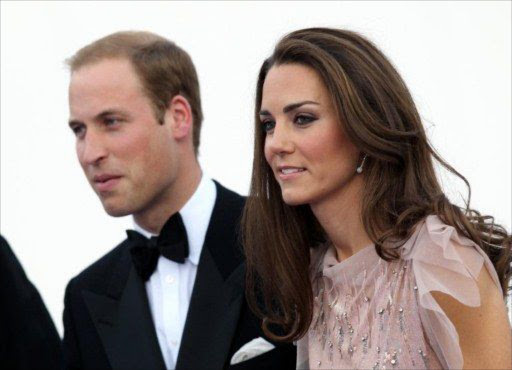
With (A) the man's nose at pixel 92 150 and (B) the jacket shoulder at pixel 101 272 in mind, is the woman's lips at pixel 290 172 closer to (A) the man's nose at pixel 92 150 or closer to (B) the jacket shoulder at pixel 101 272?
(A) the man's nose at pixel 92 150

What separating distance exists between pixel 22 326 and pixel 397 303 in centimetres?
97

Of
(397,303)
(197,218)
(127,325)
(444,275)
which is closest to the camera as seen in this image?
(444,275)

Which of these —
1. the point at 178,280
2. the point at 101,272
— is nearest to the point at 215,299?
the point at 178,280

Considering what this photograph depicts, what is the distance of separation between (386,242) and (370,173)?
18 centimetres

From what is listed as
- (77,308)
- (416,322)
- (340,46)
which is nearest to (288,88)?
(340,46)

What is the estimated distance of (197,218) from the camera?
12.6 ft

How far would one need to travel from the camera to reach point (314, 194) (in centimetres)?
309

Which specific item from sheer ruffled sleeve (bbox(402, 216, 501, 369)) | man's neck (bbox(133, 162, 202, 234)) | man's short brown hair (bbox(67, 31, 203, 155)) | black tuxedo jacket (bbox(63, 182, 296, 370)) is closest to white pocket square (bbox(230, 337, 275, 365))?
black tuxedo jacket (bbox(63, 182, 296, 370))

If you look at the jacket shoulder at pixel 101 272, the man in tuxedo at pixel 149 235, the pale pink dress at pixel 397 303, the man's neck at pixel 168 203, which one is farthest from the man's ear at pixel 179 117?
the pale pink dress at pixel 397 303

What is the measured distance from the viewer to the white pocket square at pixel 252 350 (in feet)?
11.5

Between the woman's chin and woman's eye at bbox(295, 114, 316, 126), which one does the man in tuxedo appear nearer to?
the woman's chin

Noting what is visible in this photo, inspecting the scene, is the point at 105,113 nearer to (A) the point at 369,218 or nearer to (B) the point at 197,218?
(B) the point at 197,218

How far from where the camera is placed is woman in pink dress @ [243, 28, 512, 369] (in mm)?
2910

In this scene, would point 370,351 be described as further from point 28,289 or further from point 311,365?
point 28,289
